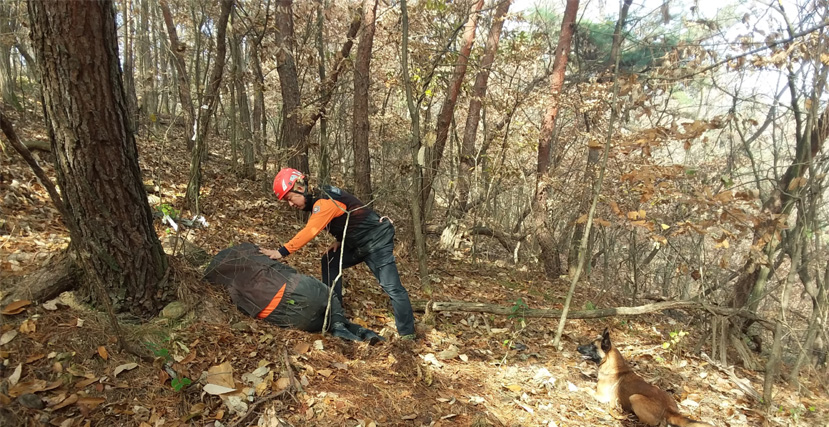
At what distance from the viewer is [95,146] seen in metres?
2.89

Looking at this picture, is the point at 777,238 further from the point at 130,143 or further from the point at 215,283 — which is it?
the point at 130,143

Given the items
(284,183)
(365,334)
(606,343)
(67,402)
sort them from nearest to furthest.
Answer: (67,402)
(284,183)
(365,334)
(606,343)

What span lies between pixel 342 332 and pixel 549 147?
267 inches

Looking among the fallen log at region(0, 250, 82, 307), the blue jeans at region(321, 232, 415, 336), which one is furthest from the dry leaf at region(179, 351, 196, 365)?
the blue jeans at region(321, 232, 415, 336)

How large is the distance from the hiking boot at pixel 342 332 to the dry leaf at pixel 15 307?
2.38m

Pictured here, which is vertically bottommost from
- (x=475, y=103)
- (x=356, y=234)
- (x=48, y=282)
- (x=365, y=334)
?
(x=365, y=334)

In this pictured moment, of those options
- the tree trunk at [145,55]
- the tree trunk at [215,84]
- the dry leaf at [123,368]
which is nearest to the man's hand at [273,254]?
the tree trunk at [215,84]

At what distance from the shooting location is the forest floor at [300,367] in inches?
109

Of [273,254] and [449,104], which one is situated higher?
[449,104]

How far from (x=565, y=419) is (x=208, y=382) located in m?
3.02

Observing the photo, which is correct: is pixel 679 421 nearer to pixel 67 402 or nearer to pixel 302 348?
pixel 302 348

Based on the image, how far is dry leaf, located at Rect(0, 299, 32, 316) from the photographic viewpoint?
9.66 feet

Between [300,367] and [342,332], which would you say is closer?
[300,367]

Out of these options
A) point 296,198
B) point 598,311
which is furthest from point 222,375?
point 598,311
